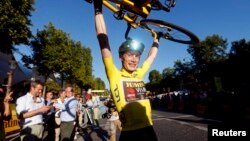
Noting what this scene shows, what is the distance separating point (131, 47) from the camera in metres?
3.51

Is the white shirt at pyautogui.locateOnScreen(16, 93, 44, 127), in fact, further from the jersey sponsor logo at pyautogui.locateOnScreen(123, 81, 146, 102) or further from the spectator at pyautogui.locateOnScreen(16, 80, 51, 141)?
the jersey sponsor logo at pyautogui.locateOnScreen(123, 81, 146, 102)

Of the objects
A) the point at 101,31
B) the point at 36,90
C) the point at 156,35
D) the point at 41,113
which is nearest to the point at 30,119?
the point at 36,90

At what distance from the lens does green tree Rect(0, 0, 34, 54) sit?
22.3 m

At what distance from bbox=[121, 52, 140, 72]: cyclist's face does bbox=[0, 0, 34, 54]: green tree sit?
20.4 metres

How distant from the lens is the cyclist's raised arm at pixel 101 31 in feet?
10.8

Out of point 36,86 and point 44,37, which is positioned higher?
point 44,37

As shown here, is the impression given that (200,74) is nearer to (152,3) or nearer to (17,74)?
(17,74)

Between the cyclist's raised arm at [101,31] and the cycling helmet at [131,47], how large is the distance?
0.25 meters

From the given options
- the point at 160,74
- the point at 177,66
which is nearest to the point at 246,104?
the point at 177,66

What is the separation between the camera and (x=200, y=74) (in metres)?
66.1

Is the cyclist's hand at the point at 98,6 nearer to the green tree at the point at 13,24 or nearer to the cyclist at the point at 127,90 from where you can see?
the cyclist at the point at 127,90

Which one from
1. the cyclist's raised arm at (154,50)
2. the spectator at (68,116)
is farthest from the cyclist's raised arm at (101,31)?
the spectator at (68,116)

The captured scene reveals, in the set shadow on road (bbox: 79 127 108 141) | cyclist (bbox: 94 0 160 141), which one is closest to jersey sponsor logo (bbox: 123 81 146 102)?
cyclist (bbox: 94 0 160 141)

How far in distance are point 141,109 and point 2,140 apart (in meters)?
2.38
